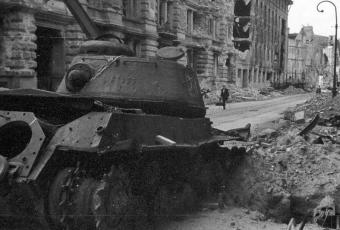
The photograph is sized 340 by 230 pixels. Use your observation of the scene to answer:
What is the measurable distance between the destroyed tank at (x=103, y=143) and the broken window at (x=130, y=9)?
19.1 m

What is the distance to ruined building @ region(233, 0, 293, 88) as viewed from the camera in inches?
1826

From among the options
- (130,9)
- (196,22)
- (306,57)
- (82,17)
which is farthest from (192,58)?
(306,57)

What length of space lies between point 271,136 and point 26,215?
8.32 metres

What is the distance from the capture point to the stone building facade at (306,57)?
81.9 m

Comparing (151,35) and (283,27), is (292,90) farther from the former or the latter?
(151,35)

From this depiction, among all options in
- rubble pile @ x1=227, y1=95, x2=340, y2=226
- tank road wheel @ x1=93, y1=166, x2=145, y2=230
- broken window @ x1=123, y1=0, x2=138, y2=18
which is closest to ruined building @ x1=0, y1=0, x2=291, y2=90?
broken window @ x1=123, y1=0, x2=138, y2=18

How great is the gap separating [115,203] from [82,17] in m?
3.17

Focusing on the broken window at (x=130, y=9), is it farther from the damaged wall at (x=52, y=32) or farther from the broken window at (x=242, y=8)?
the broken window at (x=242, y=8)

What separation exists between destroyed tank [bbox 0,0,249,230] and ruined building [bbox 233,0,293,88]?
122ft

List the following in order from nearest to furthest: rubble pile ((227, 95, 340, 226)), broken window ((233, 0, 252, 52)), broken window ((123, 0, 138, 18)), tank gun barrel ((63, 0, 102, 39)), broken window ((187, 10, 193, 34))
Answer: tank gun barrel ((63, 0, 102, 39))
rubble pile ((227, 95, 340, 226))
broken window ((123, 0, 138, 18))
broken window ((187, 10, 193, 34))
broken window ((233, 0, 252, 52))

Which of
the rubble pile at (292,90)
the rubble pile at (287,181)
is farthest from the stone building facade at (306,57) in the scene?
the rubble pile at (287,181)

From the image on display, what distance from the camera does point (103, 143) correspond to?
198 inches

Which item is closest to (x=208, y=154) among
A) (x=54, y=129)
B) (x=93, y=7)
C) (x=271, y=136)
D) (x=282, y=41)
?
(x=54, y=129)

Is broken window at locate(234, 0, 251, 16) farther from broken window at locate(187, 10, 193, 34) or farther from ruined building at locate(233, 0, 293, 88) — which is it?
broken window at locate(187, 10, 193, 34)
